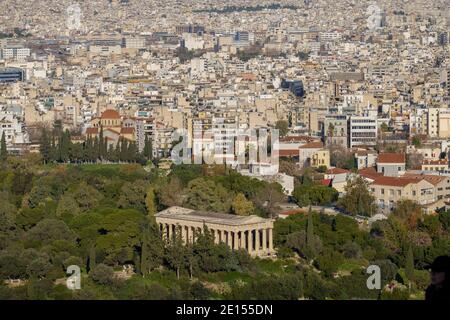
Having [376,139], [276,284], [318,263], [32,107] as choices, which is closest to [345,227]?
[318,263]

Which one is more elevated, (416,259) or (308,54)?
(308,54)

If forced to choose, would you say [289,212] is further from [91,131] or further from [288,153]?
[91,131]

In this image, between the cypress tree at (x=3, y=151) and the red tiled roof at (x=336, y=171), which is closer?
the red tiled roof at (x=336, y=171)

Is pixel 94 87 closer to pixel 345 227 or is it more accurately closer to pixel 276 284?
pixel 345 227

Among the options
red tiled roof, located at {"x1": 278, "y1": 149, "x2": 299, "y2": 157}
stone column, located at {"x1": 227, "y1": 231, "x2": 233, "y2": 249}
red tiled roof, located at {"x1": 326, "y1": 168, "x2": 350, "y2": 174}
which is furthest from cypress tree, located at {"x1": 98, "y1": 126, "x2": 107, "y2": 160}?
stone column, located at {"x1": 227, "y1": 231, "x2": 233, "y2": 249}

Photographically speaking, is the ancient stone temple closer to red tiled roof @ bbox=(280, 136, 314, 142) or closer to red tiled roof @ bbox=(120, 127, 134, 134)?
red tiled roof @ bbox=(280, 136, 314, 142)

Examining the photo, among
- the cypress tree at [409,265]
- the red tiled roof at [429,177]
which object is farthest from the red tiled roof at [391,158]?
the cypress tree at [409,265]

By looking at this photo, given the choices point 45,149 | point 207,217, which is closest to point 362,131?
point 45,149

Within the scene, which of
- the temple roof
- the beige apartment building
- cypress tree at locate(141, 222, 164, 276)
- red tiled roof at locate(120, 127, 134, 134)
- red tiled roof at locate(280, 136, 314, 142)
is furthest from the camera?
red tiled roof at locate(120, 127, 134, 134)

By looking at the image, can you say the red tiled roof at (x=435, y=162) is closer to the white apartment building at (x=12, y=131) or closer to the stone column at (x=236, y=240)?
the white apartment building at (x=12, y=131)
